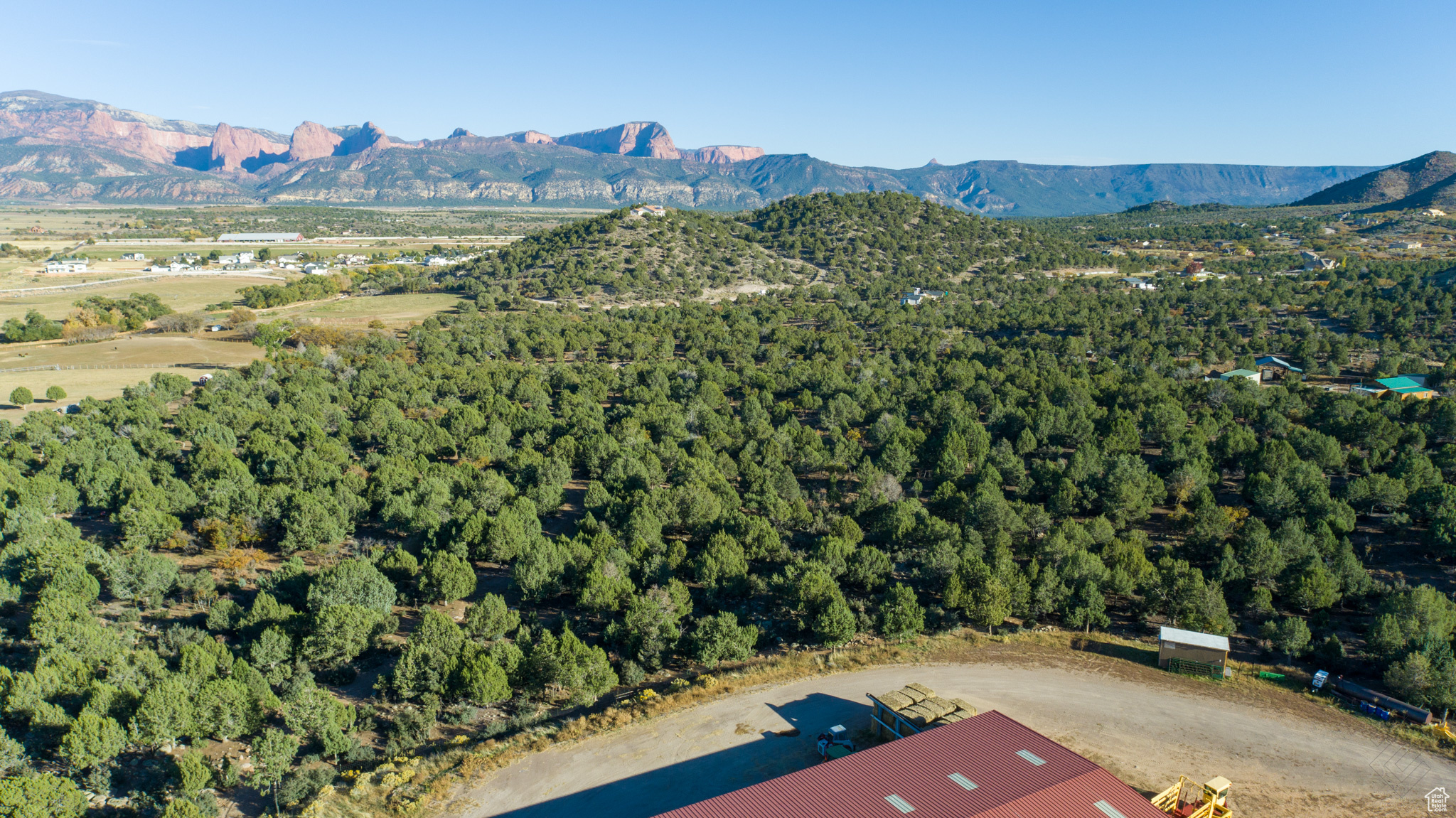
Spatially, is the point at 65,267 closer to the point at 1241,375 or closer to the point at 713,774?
the point at 713,774

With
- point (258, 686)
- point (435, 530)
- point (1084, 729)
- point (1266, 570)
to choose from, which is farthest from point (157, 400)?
point (1266, 570)

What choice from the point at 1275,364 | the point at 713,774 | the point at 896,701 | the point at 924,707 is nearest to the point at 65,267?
the point at 713,774

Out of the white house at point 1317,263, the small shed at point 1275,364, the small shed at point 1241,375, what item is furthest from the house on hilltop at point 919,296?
the white house at point 1317,263

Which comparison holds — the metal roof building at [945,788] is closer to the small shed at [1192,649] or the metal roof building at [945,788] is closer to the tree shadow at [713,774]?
the tree shadow at [713,774]

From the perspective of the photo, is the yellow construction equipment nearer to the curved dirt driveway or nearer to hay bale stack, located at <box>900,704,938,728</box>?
the curved dirt driveway

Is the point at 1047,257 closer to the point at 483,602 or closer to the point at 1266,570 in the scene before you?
the point at 1266,570

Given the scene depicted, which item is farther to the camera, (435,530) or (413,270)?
(413,270)
